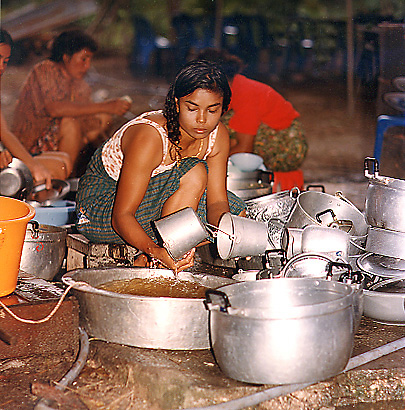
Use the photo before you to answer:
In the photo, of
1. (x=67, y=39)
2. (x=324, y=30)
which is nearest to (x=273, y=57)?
(x=324, y=30)

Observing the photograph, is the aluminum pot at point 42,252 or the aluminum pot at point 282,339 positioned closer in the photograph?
the aluminum pot at point 282,339

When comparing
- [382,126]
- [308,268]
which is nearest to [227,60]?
[382,126]

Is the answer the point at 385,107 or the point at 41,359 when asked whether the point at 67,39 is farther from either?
the point at 41,359

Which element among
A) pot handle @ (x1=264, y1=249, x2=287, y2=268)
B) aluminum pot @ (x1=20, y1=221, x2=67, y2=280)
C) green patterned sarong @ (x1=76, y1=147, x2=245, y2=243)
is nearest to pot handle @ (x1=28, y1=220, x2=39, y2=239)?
aluminum pot @ (x1=20, y1=221, x2=67, y2=280)

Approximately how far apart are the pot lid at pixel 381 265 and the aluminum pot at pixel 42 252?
57.0 inches

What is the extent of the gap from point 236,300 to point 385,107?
3.60 m

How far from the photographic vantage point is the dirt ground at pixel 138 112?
222cm

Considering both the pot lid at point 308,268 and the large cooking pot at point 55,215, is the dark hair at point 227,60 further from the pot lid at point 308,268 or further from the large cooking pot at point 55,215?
the pot lid at point 308,268

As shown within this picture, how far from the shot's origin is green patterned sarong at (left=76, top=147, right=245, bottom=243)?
305cm

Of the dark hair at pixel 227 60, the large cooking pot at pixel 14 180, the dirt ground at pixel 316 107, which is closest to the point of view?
the large cooking pot at pixel 14 180

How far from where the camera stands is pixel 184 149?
3.05 metres

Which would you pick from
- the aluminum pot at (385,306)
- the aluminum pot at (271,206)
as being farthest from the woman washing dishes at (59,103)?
the aluminum pot at (385,306)

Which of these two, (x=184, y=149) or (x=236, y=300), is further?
(x=184, y=149)

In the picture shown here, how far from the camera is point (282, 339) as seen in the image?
2.03m
